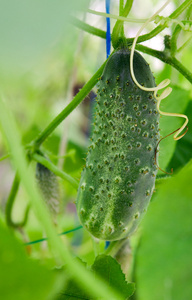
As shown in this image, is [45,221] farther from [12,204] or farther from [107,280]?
[12,204]

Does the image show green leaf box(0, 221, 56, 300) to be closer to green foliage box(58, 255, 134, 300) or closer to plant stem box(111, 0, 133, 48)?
green foliage box(58, 255, 134, 300)

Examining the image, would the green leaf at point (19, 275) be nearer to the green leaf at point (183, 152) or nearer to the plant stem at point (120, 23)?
the plant stem at point (120, 23)

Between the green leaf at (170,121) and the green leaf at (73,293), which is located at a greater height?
the green leaf at (170,121)

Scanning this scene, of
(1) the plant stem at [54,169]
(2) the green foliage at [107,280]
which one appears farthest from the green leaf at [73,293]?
(1) the plant stem at [54,169]

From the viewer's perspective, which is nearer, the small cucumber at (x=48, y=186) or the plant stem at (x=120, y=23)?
the plant stem at (x=120, y=23)

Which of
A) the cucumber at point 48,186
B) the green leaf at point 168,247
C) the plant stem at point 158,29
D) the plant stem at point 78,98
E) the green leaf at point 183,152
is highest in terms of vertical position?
the plant stem at point 158,29

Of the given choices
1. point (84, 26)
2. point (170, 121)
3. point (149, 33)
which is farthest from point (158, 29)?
point (170, 121)
